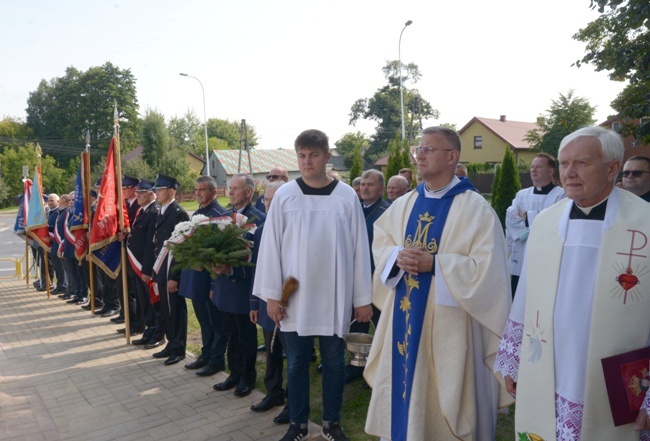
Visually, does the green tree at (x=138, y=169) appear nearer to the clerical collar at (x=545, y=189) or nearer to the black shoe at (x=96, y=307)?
the black shoe at (x=96, y=307)

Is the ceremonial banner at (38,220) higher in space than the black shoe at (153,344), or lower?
higher

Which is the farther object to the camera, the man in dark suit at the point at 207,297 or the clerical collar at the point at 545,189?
the clerical collar at the point at 545,189

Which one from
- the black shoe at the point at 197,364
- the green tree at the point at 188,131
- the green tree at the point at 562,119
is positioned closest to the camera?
the black shoe at the point at 197,364

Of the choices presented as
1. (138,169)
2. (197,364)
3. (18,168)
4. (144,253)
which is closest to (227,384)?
(197,364)

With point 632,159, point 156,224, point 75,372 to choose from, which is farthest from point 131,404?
point 632,159

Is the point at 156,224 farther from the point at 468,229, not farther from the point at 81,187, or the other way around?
the point at 468,229

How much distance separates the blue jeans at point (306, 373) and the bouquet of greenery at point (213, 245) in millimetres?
1107

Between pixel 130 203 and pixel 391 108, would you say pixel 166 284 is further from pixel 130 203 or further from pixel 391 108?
pixel 391 108

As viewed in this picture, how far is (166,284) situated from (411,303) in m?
4.13

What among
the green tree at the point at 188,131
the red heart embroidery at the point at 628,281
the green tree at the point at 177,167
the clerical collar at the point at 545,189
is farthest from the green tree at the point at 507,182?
the green tree at the point at 188,131

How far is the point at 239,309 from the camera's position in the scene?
5.24m

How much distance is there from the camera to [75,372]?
254 inches

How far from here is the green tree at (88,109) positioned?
65.6 metres

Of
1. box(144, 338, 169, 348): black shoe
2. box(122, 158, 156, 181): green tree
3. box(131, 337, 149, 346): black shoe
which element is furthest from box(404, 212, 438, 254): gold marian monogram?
box(122, 158, 156, 181): green tree
